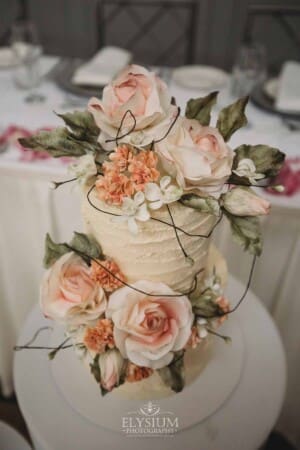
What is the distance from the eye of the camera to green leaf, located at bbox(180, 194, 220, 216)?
1.91 feet

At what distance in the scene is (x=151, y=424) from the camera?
725mm

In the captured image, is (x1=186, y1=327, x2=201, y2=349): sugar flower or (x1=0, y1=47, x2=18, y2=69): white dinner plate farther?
(x1=0, y1=47, x2=18, y2=69): white dinner plate

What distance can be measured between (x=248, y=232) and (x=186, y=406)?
344 mm

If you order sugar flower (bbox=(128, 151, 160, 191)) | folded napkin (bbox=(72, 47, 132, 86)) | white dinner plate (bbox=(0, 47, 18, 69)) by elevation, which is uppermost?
sugar flower (bbox=(128, 151, 160, 191))

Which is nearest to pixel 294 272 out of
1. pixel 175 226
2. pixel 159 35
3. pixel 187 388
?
pixel 187 388

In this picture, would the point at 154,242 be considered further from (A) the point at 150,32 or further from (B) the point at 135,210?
(A) the point at 150,32

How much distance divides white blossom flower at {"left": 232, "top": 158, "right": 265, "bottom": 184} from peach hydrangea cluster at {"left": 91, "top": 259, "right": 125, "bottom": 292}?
0.23m

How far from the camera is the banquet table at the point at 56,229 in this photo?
3.76 feet

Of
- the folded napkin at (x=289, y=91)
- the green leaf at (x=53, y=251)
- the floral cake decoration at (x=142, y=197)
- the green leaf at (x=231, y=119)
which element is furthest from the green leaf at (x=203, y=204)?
the folded napkin at (x=289, y=91)

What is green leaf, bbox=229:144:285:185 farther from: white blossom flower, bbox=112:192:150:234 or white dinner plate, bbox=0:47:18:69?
white dinner plate, bbox=0:47:18:69

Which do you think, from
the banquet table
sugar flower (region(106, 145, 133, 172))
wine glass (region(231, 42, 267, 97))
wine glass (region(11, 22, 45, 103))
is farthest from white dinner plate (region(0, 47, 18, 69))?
sugar flower (region(106, 145, 133, 172))

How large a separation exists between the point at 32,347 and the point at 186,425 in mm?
320

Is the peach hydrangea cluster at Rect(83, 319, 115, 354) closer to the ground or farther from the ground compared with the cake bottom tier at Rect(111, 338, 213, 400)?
farther from the ground

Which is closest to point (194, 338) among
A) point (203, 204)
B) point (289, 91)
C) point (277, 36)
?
point (203, 204)
